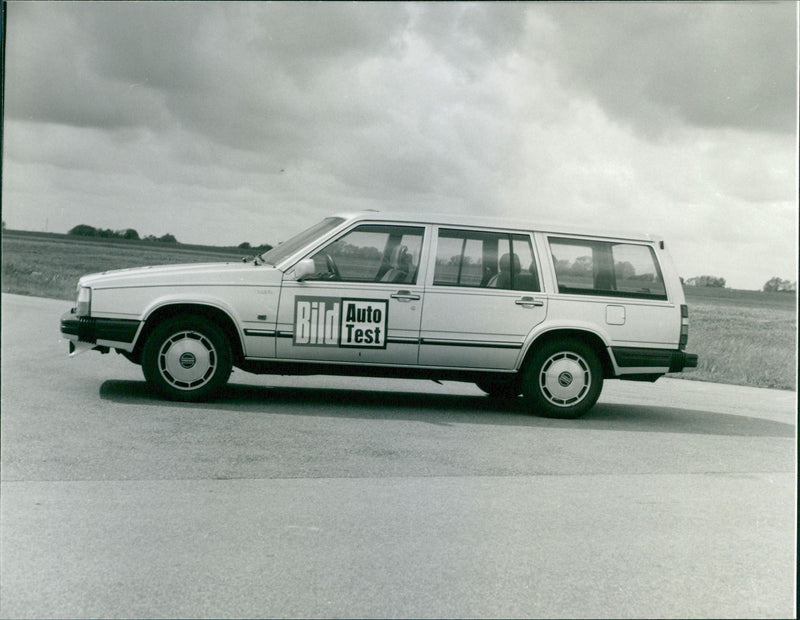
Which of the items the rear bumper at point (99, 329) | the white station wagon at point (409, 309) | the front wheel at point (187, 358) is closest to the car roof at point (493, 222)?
the white station wagon at point (409, 309)

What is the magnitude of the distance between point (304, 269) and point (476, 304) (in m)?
0.46

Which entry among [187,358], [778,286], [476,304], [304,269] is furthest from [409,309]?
[778,286]

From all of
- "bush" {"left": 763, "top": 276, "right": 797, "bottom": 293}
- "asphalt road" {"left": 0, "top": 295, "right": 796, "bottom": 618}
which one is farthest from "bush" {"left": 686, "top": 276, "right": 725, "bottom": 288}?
"asphalt road" {"left": 0, "top": 295, "right": 796, "bottom": 618}

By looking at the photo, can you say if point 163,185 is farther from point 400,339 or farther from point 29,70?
point 400,339

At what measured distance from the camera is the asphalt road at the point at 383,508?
7.18ft

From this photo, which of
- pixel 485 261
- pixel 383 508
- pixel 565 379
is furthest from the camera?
pixel 383 508

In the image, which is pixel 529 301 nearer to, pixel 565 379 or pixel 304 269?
pixel 565 379

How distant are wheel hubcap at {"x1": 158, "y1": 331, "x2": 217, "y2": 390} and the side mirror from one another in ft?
1.00

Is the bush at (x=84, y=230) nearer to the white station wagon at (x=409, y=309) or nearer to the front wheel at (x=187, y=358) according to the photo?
the white station wagon at (x=409, y=309)

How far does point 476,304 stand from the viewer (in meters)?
1.86

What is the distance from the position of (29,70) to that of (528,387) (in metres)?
1.66

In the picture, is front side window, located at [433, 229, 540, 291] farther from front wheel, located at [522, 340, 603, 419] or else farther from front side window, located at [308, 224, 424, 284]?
front wheel, located at [522, 340, 603, 419]

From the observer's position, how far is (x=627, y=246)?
5.71 ft

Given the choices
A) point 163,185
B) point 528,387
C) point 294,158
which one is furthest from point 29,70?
point 528,387
